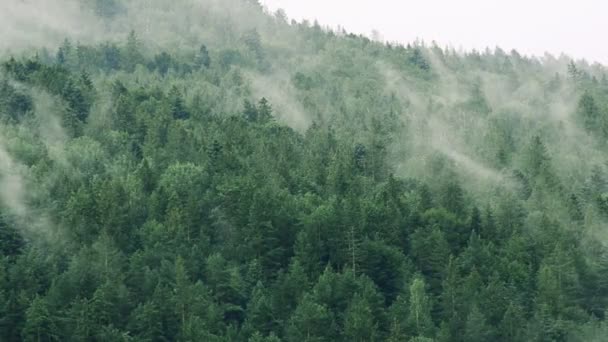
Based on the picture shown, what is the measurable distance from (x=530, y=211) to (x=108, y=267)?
5118cm

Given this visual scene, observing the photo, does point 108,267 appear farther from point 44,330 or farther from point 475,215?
point 475,215

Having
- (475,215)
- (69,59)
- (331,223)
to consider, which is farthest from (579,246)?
(69,59)

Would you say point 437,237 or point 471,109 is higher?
point 471,109

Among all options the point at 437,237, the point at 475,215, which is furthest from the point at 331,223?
the point at 475,215

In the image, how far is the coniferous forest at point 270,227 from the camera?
264ft

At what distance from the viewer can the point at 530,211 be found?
116375mm

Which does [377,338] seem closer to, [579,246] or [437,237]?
[437,237]

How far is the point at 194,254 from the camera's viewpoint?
90.1m

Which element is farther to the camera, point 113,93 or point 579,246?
point 113,93

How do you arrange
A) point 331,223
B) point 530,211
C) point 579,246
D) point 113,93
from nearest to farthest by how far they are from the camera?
point 331,223 < point 579,246 < point 530,211 < point 113,93

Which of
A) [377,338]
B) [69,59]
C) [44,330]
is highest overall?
[69,59]

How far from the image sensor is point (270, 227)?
94.4 metres

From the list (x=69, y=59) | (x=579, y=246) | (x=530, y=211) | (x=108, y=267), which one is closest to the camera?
(x=108, y=267)

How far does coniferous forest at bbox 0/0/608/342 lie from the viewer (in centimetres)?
8038
